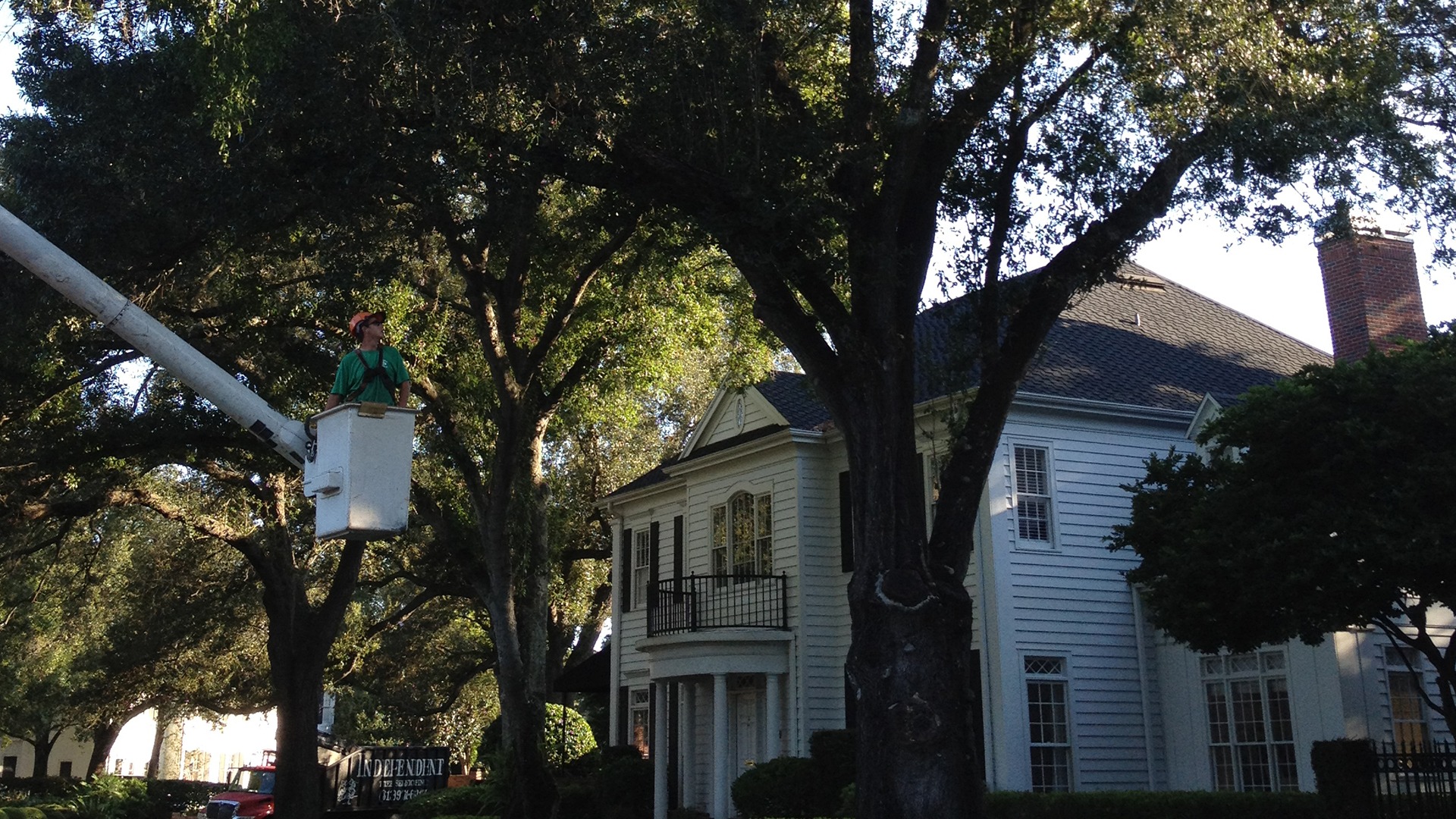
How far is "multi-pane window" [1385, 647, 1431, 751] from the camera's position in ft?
67.0

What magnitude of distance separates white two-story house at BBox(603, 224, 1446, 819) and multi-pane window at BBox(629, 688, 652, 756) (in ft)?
0.16

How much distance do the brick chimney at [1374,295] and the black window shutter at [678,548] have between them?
1337 centimetres

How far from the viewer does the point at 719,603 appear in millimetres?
27609

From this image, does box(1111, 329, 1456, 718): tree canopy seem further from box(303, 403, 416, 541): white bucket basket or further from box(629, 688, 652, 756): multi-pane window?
box(629, 688, 652, 756): multi-pane window

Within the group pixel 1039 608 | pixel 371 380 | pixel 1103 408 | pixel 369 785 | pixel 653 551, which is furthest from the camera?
pixel 369 785

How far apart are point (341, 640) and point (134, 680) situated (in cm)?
627

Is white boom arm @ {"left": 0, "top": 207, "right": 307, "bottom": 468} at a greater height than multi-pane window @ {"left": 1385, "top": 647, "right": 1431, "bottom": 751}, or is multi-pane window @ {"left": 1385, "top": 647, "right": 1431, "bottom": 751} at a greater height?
white boom arm @ {"left": 0, "top": 207, "right": 307, "bottom": 468}

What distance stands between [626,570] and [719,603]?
530cm

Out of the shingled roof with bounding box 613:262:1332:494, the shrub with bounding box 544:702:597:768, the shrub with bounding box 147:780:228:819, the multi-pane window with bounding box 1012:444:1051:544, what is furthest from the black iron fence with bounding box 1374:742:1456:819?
the shrub with bounding box 147:780:228:819

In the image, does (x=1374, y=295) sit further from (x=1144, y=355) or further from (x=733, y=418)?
(x=733, y=418)

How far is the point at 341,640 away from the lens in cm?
4434

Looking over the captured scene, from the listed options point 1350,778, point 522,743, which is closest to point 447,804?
point 522,743

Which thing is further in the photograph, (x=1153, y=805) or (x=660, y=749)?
(x=660, y=749)

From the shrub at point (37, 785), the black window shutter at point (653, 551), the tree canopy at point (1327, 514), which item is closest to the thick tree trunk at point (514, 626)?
the black window shutter at point (653, 551)
